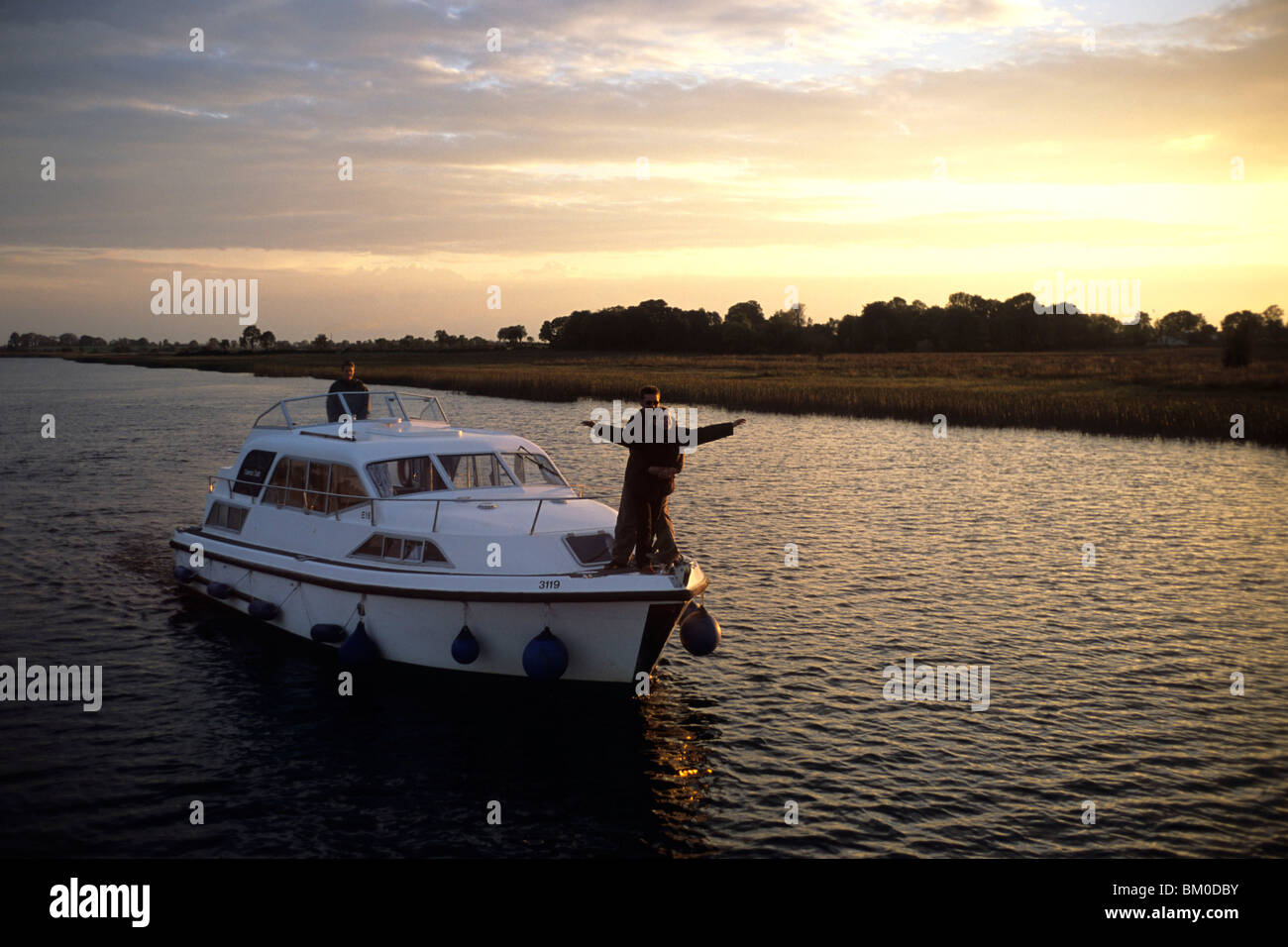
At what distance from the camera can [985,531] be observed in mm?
25703

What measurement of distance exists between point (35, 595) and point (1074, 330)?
168 metres

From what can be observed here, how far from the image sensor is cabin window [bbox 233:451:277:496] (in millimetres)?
17922

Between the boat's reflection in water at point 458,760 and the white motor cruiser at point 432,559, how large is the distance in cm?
54

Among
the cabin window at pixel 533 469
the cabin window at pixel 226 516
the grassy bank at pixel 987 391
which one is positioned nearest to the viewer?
the cabin window at pixel 533 469

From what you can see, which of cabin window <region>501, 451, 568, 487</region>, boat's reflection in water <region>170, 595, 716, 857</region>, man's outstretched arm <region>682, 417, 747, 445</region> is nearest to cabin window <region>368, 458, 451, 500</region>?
cabin window <region>501, 451, 568, 487</region>

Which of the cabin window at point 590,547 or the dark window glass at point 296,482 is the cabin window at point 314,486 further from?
the cabin window at point 590,547

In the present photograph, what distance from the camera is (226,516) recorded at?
1852cm

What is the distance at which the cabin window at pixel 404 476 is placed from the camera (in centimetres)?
1565

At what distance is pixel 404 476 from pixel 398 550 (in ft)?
5.51

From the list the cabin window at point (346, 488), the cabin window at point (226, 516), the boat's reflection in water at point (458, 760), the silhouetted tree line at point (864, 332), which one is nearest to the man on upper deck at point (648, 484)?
the boat's reflection in water at point (458, 760)

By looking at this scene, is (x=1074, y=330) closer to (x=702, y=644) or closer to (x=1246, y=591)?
(x=1246, y=591)
